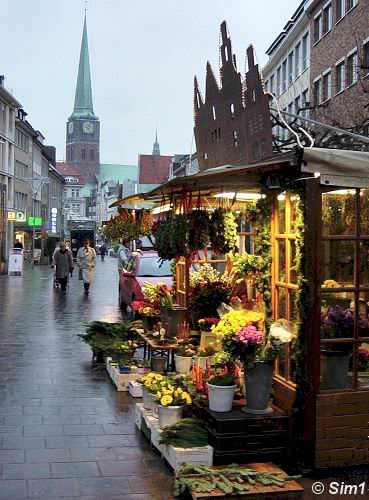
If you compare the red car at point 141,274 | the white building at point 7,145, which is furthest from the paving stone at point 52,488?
the white building at point 7,145

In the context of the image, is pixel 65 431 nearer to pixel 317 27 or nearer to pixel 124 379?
pixel 124 379

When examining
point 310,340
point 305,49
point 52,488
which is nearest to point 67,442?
point 52,488

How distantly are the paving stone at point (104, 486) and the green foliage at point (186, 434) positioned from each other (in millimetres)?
521

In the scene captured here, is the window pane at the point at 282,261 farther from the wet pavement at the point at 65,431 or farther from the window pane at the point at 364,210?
the wet pavement at the point at 65,431

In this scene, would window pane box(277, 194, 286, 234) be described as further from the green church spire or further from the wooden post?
the green church spire

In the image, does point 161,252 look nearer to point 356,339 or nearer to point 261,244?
point 261,244

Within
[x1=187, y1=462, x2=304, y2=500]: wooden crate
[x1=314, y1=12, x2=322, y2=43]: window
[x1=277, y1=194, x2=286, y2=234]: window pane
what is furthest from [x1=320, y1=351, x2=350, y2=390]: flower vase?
[x1=314, y1=12, x2=322, y2=43]: window

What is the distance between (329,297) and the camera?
6.15 m

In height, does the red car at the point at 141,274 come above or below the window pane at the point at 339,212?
below

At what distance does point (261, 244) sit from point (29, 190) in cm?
6178

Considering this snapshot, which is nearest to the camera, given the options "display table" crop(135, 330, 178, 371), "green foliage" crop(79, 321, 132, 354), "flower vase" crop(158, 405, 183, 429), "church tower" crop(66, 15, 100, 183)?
"flower vase" crop(158, 405, 183, 429)

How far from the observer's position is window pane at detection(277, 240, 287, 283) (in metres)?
6.82

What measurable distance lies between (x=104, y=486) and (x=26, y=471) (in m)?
0.76

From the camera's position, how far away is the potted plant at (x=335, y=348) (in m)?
6.13
